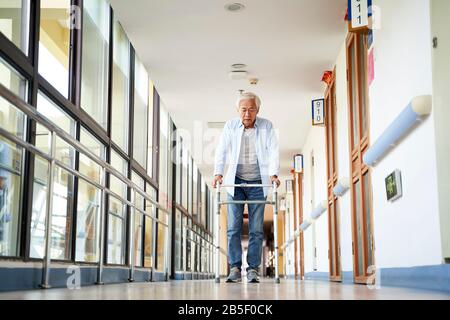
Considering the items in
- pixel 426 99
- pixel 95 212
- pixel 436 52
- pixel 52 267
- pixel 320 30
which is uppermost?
pixel 320 30

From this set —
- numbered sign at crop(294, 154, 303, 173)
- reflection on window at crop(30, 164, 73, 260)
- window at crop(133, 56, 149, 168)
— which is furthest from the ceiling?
numbered sign at crop(294, 154, 303, 173)

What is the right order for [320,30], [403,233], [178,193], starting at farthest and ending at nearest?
1. [178,193]
2. [320,30]
3. [403,233]

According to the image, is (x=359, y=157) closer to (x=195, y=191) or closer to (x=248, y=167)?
(x=248, y=167)

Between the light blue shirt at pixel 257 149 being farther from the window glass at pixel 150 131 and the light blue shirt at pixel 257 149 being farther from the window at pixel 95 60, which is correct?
the window glass at pixel 150 131

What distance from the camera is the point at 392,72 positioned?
12.7 ft

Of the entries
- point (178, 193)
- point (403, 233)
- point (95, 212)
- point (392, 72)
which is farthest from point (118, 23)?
point (178, 193)

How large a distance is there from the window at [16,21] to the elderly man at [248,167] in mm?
1584

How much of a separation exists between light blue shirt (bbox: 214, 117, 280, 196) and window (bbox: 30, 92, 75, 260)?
1073mm

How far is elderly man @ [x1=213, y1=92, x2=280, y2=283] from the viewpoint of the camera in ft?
13.8

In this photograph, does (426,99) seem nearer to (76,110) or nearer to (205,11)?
(76,110)

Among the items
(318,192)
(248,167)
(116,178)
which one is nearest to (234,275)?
(248,167)

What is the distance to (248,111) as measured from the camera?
4262 mm

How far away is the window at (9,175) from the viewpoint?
9.07 ft

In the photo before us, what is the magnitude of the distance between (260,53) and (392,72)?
2924 mm
